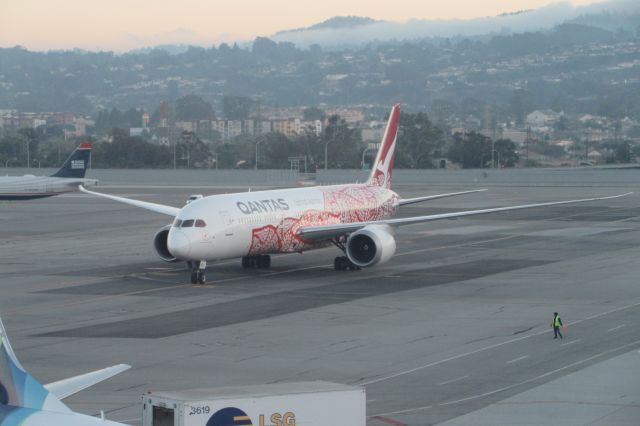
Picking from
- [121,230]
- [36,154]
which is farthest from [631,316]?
[36,154]

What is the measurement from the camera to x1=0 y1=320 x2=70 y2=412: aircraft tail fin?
13.8 m

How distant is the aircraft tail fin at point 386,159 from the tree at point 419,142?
132 metres

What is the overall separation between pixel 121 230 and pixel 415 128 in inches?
5080

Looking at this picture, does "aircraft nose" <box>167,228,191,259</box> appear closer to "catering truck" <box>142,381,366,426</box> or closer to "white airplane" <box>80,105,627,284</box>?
"white airplane" <box>80,105,627,284</box>

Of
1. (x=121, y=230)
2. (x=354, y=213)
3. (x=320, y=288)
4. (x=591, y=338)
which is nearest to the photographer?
(x=591, y=338)

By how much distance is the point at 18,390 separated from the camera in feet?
45.9

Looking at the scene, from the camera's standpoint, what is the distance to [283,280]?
44.5 metres

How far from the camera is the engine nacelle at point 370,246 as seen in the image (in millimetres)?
44531

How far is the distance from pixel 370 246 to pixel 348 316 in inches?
373

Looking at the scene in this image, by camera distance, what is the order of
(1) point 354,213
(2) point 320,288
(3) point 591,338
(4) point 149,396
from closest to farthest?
1. (4) point 149,396
2. (3) point 591,338
3. (2) point 320,288
4. (1) point 354,213

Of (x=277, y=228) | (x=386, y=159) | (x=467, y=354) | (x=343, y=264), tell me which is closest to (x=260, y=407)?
(x=467, y=354)

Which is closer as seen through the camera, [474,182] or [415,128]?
[474,182]

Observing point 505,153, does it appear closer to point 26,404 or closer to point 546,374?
point 546,374

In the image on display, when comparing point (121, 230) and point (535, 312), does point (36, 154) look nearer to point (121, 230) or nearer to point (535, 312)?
point (121, 230)
